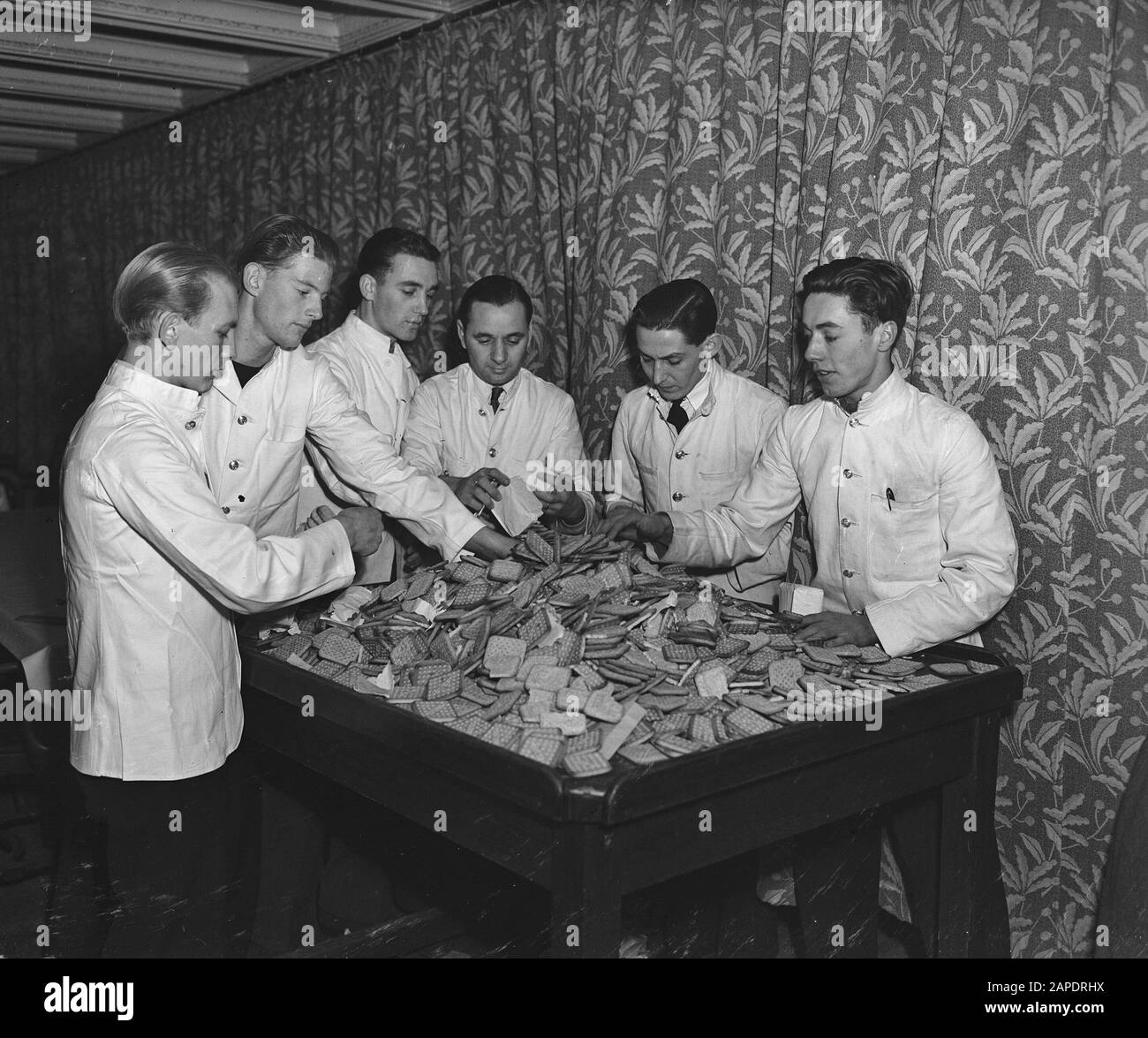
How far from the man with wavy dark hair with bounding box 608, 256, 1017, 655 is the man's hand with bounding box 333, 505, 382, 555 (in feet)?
2.02

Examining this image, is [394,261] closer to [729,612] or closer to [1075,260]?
[729,612]

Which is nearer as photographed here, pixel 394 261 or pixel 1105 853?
pixel 1105 853

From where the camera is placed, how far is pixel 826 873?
8.79ft

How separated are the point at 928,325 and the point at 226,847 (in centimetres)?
203

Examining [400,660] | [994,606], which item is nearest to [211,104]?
[400,660]

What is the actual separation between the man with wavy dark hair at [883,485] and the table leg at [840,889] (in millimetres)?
565

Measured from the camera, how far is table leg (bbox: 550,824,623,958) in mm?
1637

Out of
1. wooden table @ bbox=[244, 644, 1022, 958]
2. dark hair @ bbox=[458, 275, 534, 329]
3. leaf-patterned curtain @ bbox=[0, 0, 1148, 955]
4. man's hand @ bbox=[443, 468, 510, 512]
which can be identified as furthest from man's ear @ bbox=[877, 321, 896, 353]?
dark hair @ bbox=[458, 275, 534, 329]

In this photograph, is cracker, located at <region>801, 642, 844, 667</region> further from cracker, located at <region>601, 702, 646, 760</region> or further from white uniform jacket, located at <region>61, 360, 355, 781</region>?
white uniform jacket, located at <region>61, 360, 355, 781</region>

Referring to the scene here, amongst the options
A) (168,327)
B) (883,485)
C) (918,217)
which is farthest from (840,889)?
(168,327)

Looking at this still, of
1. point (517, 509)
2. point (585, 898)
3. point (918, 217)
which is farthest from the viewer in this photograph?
point (517, 509)

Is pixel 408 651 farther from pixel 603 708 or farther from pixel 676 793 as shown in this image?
pixel 676 793

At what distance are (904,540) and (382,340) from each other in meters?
1.79

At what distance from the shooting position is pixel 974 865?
2.25 metres
